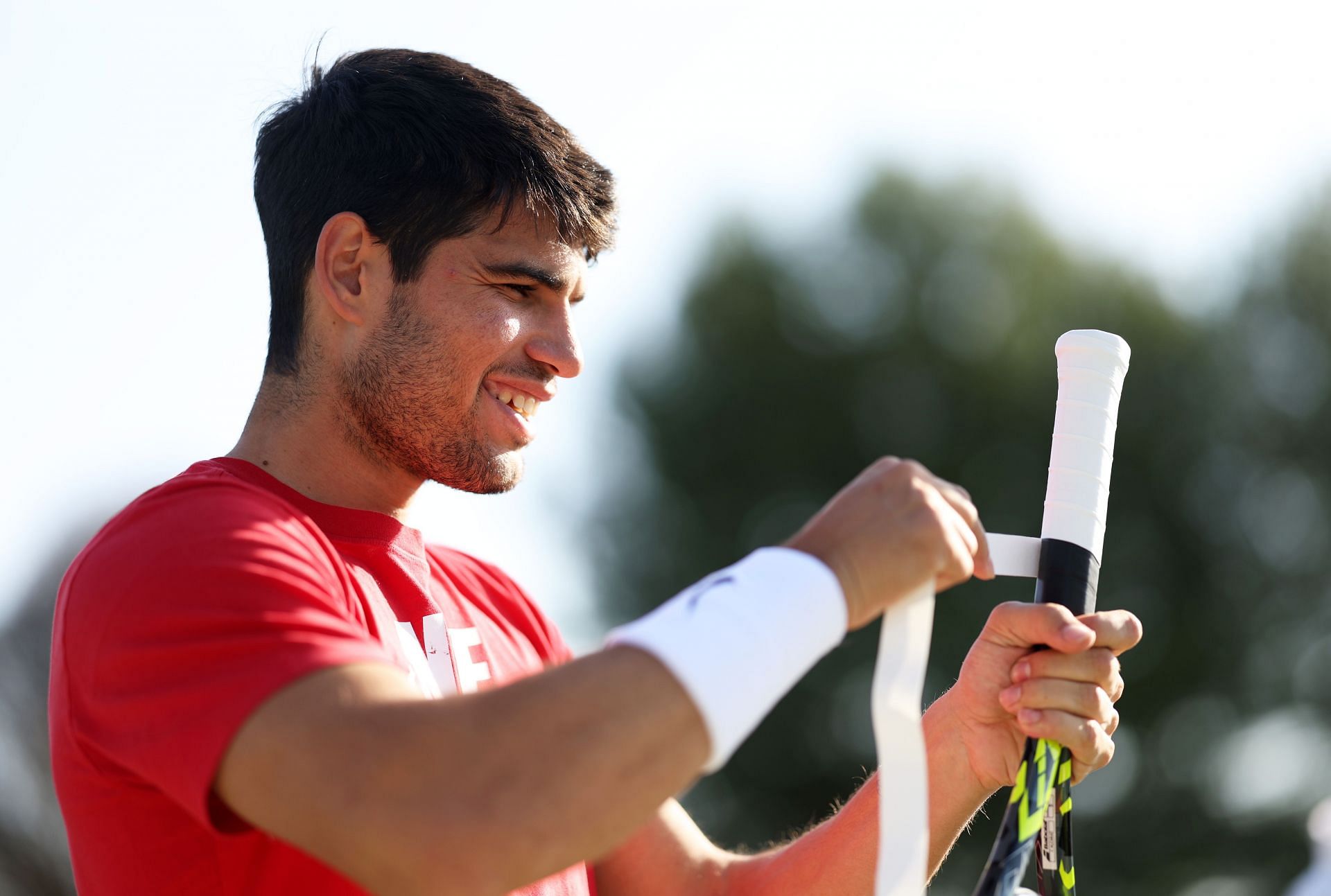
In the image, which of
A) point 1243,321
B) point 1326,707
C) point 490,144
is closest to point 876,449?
point 1243,321

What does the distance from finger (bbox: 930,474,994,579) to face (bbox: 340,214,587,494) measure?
40.0 inches

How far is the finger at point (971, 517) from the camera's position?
196cm

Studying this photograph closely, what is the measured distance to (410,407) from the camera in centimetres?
266

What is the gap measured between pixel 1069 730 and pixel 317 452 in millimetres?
1437

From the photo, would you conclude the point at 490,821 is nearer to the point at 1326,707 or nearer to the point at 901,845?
the point at 901,845

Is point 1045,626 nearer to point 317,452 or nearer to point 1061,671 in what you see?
point 1061,671

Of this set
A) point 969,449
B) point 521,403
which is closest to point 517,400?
point 521,403

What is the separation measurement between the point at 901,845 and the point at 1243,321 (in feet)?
56.3

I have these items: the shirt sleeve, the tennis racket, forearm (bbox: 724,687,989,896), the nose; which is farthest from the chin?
the tennis racket

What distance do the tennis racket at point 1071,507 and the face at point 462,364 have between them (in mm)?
994

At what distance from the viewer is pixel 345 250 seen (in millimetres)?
2777

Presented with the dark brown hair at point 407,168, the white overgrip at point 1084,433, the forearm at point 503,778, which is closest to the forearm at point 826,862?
the white overgrip at point 1084,433

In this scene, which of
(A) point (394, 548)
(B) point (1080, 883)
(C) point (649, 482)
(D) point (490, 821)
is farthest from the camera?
(C) point (649, 482)

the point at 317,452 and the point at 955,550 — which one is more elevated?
the point at 955,550
